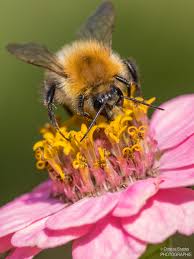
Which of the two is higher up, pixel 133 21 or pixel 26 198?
pixel 133 21

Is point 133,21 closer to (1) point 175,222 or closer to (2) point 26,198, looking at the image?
(2) point 26,198

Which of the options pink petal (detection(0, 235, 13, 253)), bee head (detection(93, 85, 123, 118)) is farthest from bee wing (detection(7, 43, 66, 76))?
pink petal (detection(0, 235, 13, 253))

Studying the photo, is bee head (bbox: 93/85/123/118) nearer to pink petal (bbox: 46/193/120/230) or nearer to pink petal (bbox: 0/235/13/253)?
pink petal (bbox: 46/193/120/230)

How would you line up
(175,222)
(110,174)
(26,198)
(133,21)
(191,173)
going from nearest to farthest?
1. (175,222)
2. (191,173)
3. (110,174)
4. (26,198)
5. (133,21)

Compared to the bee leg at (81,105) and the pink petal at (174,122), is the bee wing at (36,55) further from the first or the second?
the pink petal at (174,122)

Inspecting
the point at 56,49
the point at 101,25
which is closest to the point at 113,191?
the point at 101,25

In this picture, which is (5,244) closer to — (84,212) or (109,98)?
(84,212)

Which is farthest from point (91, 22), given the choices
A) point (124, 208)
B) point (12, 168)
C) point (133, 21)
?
point (133, 21)
